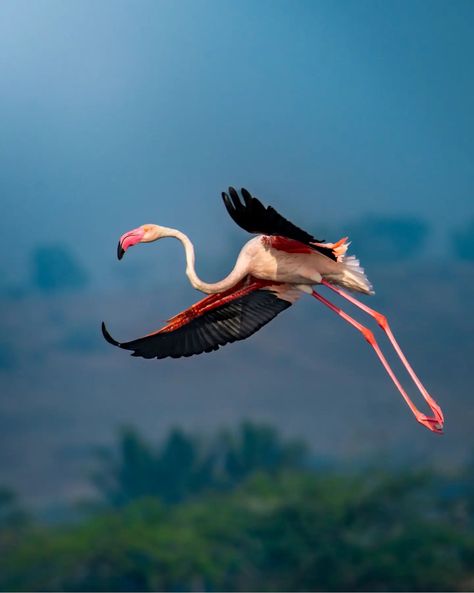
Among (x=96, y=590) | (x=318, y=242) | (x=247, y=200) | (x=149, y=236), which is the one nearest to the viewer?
(x=247, y=200)

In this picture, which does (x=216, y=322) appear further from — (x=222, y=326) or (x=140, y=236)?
(x=140, y=236)

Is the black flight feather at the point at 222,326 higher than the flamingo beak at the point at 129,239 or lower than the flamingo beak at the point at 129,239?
lower

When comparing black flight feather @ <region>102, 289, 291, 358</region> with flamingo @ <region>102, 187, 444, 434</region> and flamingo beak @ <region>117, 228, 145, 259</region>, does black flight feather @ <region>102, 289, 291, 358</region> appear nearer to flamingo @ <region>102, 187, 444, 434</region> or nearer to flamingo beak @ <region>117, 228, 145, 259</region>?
flamingo @ <region>102, 187, 444, 434</region>

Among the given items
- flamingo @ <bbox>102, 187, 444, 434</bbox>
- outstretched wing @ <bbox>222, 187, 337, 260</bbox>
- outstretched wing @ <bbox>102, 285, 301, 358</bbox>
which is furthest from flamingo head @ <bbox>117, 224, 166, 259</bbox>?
outstretched wing @ <bbox>222, 187, 337, 260</bbox>

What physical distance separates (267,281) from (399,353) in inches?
39.0

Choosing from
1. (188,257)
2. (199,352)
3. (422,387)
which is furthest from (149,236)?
(422,387)

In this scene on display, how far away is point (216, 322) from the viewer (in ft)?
24.2

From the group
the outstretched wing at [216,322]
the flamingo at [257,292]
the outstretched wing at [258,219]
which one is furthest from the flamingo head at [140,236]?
the outstretched wing at [258,219]

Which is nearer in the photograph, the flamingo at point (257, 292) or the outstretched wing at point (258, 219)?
the outstretched wing at point (258, 219)

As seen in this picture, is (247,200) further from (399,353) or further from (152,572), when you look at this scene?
(152,572)

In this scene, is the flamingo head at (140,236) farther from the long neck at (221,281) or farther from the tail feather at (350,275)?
the tail feather at (350,275)

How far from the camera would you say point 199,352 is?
7.29 meters

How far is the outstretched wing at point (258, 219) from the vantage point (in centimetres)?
638

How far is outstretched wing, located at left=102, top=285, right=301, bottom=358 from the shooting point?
23.8ft
